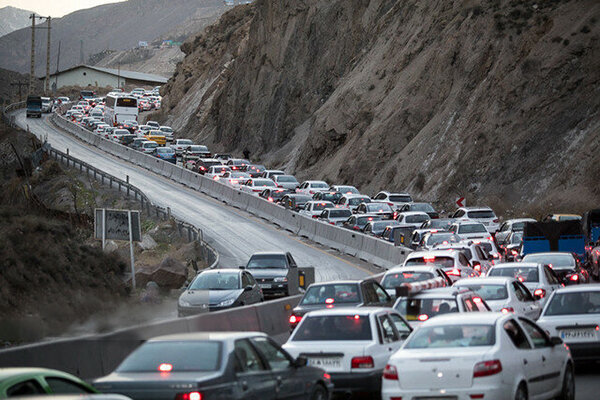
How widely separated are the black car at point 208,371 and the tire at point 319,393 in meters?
0.22

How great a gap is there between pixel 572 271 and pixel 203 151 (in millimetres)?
62249

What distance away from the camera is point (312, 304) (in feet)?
67.7

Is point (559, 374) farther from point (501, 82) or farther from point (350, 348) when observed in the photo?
point (501, 82)

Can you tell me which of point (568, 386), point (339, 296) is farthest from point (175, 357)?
point (339, 296)

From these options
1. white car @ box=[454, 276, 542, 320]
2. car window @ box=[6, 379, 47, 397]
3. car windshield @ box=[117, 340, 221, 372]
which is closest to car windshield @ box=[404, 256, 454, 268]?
white car @ box=[454, 276, 542, 320]

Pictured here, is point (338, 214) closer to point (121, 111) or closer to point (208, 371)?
point (208, 371)

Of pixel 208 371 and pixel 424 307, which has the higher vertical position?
pixel 208 371

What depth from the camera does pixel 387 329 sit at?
15383mm

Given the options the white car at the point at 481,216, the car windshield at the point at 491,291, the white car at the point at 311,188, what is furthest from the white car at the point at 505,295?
the white car at the point at 311,188

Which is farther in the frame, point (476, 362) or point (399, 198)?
point (399, 198)

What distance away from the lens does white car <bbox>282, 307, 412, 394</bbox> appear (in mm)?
14430

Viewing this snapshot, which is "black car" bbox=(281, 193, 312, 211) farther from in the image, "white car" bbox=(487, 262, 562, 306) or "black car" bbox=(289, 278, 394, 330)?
"black car" bbox=(289, 278, 394, 330)

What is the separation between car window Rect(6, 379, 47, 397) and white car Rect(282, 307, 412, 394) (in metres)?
5.29

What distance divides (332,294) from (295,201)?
1471 inches
